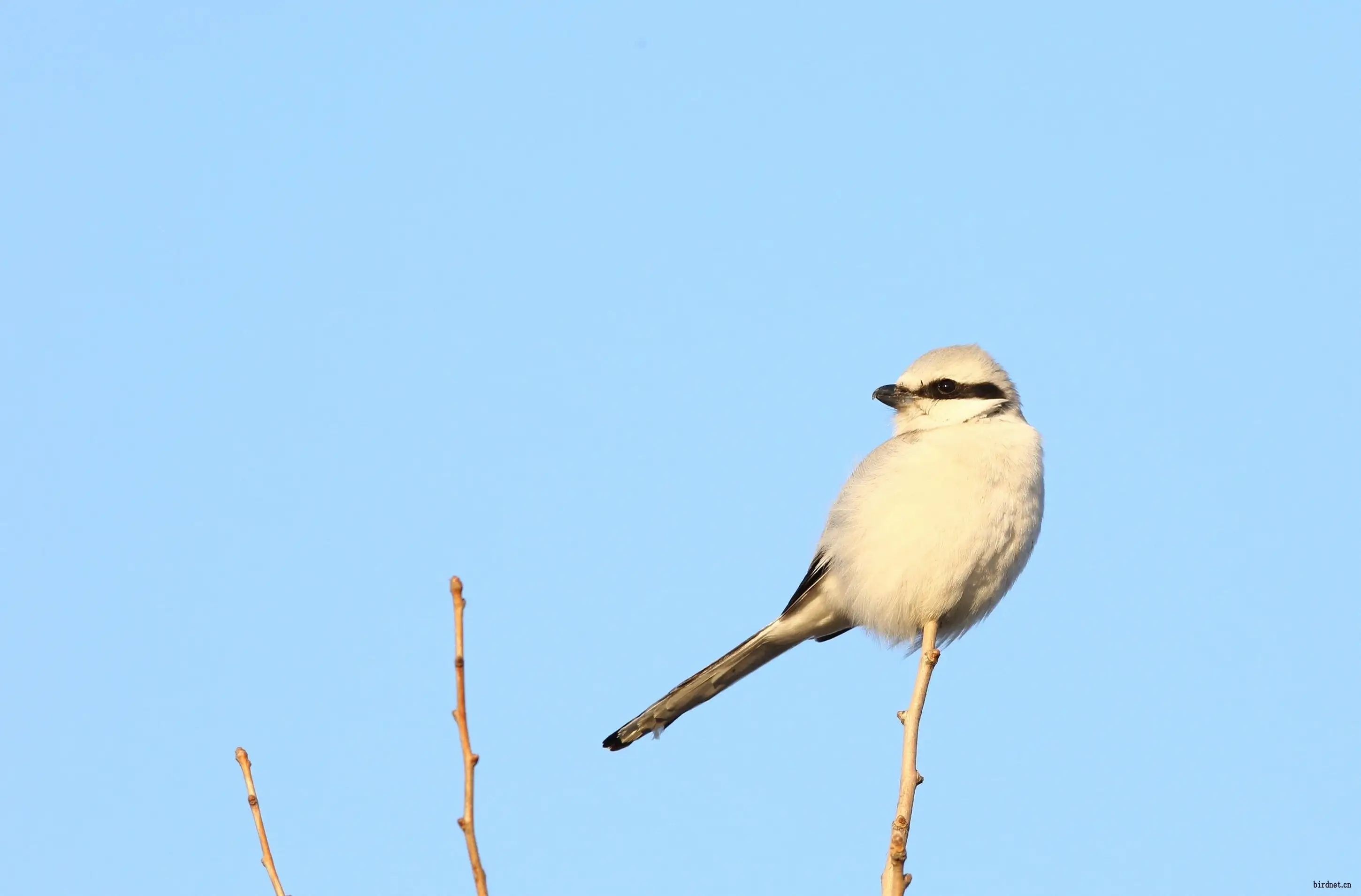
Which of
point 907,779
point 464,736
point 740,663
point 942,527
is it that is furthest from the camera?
point 740,663

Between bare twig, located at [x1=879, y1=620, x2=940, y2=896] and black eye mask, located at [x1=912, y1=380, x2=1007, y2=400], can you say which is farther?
black eye mask, located at [x1=912, y1=380, x2=1007, y2=400]

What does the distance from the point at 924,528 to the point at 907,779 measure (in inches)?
70.3

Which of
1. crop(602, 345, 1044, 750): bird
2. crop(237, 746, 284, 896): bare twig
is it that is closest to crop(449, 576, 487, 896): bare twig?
crop(237, 746, 284, 896): bare twig

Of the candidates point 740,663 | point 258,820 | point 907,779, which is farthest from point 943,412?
point 258,820

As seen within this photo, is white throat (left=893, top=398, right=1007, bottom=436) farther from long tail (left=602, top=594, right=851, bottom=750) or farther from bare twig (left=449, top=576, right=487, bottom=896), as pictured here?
bare twig (left=449, top=576, right=487, bottom=896)

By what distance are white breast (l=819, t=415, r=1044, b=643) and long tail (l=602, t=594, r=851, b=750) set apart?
0.27 m

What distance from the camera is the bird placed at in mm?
4887

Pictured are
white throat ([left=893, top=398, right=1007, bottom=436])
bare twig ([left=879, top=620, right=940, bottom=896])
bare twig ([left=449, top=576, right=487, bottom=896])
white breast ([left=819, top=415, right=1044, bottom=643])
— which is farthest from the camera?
white throat ([left=893, top=398, right=1007, bottom=436])

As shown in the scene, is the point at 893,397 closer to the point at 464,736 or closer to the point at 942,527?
the point at 942,527

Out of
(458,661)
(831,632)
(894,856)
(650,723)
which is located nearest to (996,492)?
(831,632)

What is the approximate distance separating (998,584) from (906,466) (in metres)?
0.57

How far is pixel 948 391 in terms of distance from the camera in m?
5.50

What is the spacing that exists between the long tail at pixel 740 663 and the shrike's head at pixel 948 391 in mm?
875

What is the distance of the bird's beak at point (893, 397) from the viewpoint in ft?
18.3
